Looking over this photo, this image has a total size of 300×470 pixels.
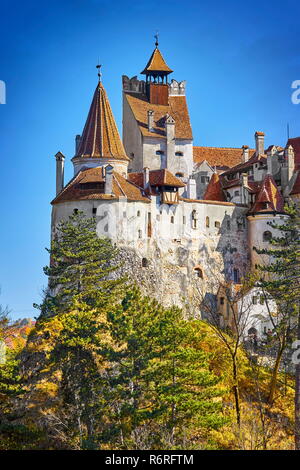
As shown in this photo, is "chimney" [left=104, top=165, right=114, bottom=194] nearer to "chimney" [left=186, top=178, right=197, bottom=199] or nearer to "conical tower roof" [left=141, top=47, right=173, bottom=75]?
"chimney" [left=186, top=178, right=197, bottom=199]

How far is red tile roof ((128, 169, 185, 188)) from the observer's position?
80.6 metres

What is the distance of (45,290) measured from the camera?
2901 inches

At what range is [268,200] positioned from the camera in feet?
274

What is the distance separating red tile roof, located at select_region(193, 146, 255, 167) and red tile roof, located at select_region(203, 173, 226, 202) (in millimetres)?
5865

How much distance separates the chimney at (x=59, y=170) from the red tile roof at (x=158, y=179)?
588 centimetres

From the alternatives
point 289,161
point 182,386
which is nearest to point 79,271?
point 182,386

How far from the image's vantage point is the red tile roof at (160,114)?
90562mm

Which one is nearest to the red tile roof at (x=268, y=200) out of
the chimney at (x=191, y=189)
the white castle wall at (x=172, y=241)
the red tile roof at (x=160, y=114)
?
the white castle wall at (x=172, y=241)

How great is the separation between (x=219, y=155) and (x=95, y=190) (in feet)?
77.4

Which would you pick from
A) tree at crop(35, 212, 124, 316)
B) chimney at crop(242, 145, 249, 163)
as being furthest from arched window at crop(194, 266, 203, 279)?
chimney at crop(242, 145, 249, 163)

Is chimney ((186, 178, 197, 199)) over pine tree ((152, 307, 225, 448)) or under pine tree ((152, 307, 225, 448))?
over

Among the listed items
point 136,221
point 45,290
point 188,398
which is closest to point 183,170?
point 136,221

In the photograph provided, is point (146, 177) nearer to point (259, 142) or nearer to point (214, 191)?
point (214, 191)
